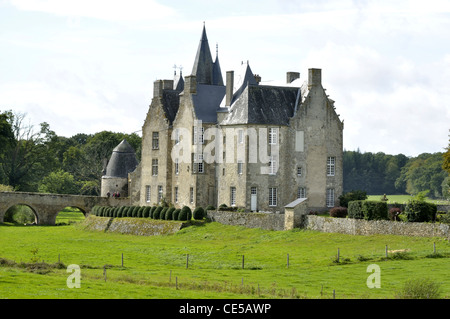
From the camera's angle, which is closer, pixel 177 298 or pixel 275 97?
pixel 177 298

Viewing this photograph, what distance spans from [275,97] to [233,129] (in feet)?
12.3

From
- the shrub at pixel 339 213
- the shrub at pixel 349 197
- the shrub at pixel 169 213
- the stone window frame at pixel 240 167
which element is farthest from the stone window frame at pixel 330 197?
the shrub at pixel 169 213

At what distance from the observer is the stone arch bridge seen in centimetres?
8119

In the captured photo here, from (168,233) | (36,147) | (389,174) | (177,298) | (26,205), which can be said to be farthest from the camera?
(389,174)

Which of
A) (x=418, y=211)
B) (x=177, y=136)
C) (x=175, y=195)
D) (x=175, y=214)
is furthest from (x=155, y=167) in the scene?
(x=418, y=211)

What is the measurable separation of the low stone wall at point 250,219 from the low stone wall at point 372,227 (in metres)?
2.12

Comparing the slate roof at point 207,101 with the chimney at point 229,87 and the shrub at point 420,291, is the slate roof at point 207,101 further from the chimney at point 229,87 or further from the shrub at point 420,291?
the shrub at point 420,291

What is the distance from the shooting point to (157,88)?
7369 centimetres

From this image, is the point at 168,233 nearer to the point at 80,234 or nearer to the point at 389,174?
the point at 80,234

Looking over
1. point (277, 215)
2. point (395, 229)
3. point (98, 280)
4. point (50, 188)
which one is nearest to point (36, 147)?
point (50, 188)

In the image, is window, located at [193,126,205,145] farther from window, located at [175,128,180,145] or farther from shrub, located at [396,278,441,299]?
shrub, located at [396,278,441,299]

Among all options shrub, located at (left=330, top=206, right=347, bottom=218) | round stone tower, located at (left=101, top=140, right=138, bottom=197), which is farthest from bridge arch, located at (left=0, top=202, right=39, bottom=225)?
shrub, located at (left=330, top=206, right=347, bottom=218)

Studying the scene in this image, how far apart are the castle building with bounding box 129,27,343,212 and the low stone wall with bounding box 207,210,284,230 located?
2.26 meters

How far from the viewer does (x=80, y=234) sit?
232ft
